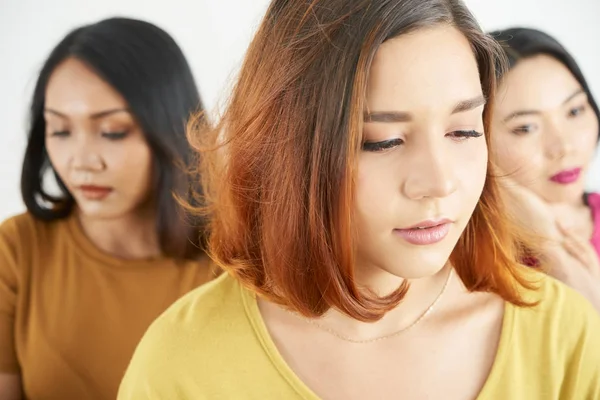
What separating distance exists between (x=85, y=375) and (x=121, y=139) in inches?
18.1

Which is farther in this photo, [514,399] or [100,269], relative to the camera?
[100,269]

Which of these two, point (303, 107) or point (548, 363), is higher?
point (303, 107)

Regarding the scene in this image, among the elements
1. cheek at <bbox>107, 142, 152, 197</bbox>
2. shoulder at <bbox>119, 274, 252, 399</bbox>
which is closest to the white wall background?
cheek at <bbox>107, 142, 152, 197</bbox>

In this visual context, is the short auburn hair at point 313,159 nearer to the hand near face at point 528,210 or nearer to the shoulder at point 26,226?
the hand near face at point 528,210

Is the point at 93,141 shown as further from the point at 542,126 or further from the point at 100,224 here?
the point at 542,126

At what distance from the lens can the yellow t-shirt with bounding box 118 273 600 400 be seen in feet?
3.00

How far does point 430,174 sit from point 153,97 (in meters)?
0.72

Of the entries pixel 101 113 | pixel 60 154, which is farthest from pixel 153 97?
pixel 60 154

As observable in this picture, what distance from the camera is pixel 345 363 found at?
3.10ft

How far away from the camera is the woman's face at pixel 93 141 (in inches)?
51.2

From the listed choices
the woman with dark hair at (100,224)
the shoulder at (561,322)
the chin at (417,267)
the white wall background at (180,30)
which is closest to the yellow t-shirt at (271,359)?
the shoulder at (561,322)

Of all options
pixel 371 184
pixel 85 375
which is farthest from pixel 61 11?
pixel 371 184

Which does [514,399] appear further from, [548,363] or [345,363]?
[345,363]

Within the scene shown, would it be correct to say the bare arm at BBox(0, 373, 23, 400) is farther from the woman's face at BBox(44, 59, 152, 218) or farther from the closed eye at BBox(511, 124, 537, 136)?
the closed eye at BBox(511, 124, 537, 136)
